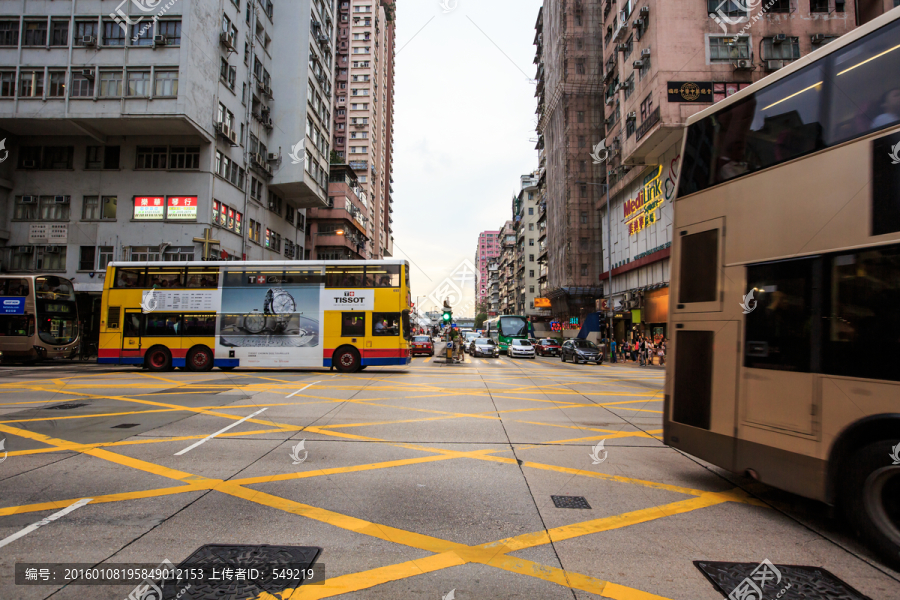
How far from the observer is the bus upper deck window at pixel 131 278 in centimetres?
1883

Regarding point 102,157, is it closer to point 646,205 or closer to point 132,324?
point 132,324

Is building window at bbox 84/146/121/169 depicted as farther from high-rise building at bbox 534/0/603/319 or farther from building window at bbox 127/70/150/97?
high-rise building at bbox 534/0/603/319

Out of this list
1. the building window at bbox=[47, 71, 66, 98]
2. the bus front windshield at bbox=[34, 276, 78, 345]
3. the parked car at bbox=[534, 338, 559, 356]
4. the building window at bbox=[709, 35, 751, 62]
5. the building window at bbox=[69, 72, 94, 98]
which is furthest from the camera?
the parked car at bbox=[534, 338, 559, 356]

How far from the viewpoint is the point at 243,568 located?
3340 mm

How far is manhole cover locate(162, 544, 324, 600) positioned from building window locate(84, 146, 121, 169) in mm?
33848

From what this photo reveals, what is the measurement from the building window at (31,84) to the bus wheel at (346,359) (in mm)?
25403

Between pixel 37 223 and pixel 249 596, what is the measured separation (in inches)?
1438

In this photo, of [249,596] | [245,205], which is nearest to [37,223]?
[245,205]

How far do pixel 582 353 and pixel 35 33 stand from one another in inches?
1517

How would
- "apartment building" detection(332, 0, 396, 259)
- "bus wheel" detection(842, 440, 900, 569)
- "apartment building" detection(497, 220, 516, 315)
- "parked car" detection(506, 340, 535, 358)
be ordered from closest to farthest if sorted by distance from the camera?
"bus wheel" detection(842, 440, 900, 569) → "parked car" detection(506, 340, 535, 358) → "apartment building" detection(332, 0, 396, 259) → "apartment building" detection(497, 220, 516, 315)

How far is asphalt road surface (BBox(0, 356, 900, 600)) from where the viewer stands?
11.0 ft

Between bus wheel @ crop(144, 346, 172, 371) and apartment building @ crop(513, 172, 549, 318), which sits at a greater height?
apartment building @ crop(513, 172, 549, 318)

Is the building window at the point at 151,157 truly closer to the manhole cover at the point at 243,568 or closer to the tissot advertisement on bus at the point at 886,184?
the manhole cover at the point at 243,568

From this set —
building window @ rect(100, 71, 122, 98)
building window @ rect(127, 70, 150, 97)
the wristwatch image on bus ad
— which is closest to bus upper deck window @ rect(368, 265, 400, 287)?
the wristwatch image on bus ad
